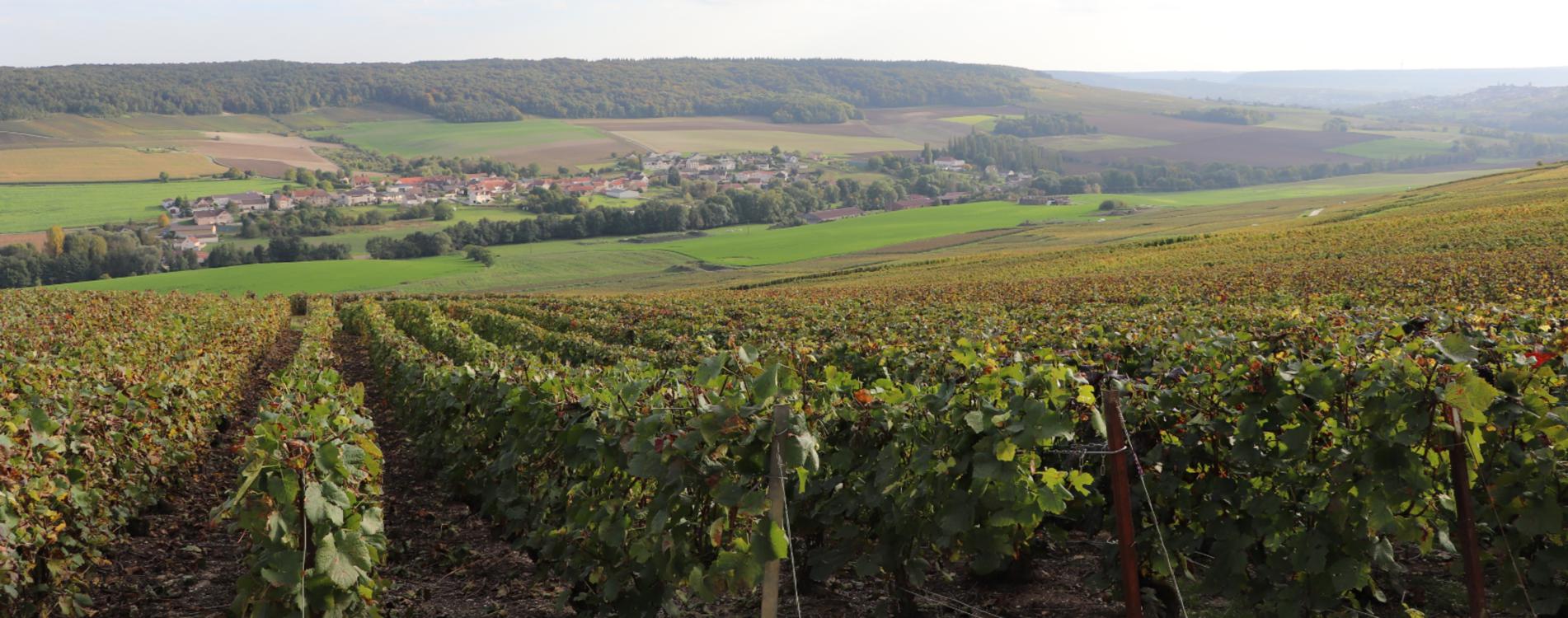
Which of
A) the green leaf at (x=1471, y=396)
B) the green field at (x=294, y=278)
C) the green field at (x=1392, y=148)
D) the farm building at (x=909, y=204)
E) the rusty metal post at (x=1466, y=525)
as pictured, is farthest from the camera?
the green field at (x=1392, y=148)

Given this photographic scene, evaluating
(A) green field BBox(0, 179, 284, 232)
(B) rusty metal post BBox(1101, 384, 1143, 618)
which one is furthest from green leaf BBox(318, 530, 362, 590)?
(A) green field BBox(0, 179, 284, 232)

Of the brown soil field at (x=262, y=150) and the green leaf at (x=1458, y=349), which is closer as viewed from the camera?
the green leaf at (x=1458, y=349)

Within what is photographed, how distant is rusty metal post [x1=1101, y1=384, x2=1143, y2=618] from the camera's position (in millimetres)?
4078

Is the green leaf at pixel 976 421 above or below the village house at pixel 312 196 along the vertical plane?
above

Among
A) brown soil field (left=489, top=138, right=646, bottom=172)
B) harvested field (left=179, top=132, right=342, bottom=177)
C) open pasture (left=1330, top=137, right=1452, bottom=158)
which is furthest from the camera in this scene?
brown soil field (left=489, top=138, right=646, bottom=172)

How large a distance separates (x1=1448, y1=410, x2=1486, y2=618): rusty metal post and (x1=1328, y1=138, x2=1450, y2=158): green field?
20500 cm

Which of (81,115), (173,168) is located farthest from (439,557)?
(81,115)

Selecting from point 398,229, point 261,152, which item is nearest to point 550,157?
point 261,152

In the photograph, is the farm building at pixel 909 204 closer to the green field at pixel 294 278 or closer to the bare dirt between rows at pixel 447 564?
the green field at pixel 294 278

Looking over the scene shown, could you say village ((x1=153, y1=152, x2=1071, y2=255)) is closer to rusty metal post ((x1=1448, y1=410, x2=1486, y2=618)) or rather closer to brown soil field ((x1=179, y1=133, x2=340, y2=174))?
brown soil field ((x1=179, y1=133, x2=340, y2=174))

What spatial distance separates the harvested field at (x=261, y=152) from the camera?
162250 millimetres

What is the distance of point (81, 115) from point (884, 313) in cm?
21730

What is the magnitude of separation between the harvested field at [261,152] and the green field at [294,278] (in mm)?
79114

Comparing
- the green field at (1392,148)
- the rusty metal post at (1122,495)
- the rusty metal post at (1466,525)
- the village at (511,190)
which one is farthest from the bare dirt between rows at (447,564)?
the green field at (1392,148)
